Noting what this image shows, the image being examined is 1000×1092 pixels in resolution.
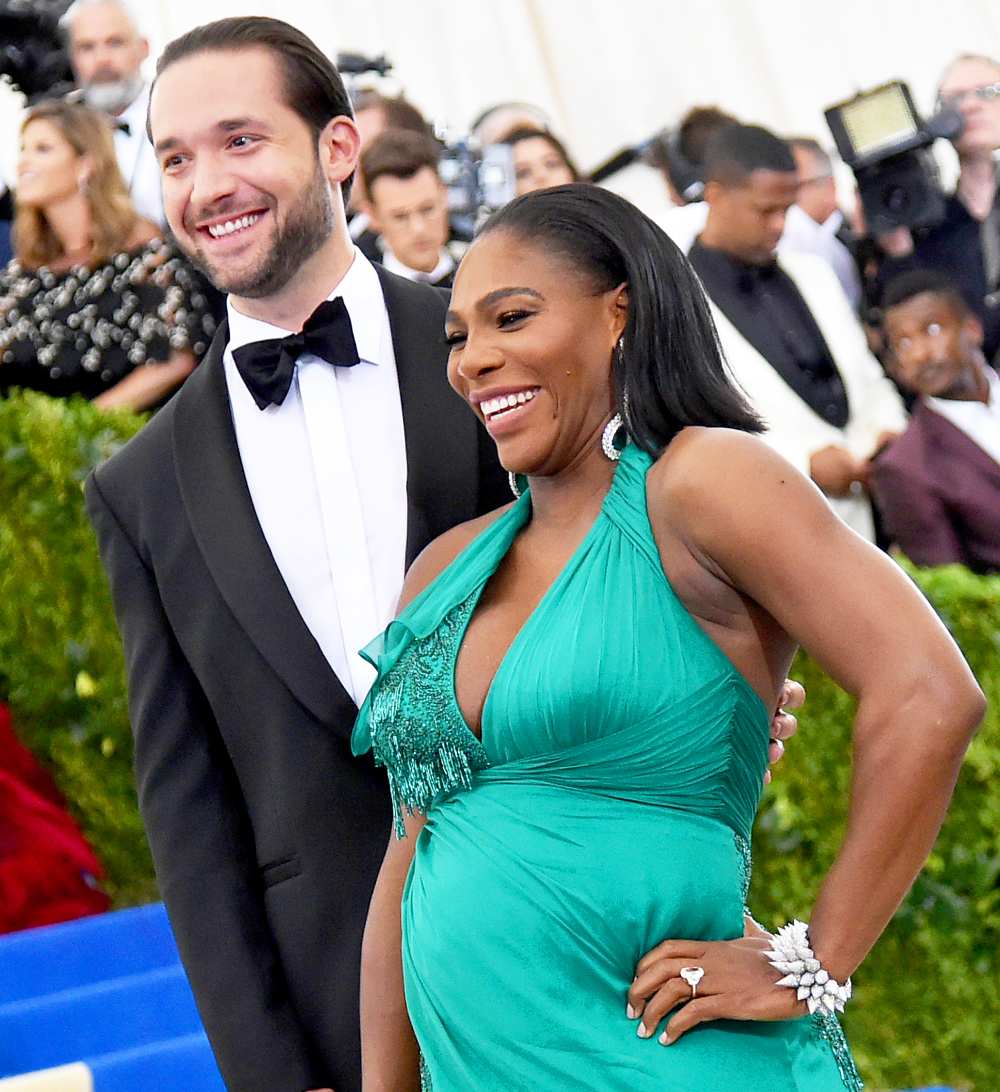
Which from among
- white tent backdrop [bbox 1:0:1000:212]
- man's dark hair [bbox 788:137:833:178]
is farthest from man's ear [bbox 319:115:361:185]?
white tent backdrop [bbox 1:0:1000:212]

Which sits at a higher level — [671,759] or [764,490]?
[764,490]

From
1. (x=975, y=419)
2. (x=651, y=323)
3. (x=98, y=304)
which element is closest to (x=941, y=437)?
(x=975, y=419)

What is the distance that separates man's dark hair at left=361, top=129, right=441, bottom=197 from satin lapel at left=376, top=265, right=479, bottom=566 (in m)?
3.14

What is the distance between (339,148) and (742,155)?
129 inches

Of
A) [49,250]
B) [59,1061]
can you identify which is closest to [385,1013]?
[59,1061]

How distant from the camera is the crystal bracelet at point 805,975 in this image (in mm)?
1630

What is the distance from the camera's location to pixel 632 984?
65.3 inches

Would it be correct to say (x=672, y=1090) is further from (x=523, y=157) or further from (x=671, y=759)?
(x=523, y=157)

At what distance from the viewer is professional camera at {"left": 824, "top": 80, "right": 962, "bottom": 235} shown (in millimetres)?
5691

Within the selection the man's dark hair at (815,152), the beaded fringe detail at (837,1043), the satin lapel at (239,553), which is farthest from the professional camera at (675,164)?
the beaded fringe detail at (837,1043)

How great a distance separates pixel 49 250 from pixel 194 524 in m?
3.21

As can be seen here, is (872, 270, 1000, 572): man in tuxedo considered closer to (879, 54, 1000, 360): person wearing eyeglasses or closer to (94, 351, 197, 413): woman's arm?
(879, 54, 1000, 360): person wearing eyeglasses

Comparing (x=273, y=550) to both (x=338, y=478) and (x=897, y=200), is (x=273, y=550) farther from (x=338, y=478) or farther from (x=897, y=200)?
(x=897, y=200)

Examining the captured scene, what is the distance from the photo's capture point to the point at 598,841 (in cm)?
169
